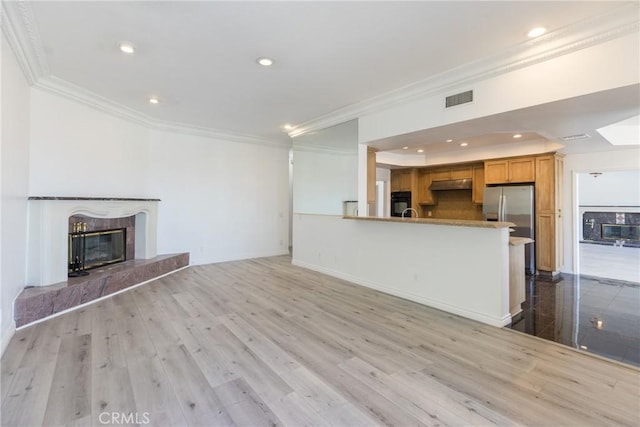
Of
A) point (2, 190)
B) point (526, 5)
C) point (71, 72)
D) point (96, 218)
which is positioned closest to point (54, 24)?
point (71, 72)

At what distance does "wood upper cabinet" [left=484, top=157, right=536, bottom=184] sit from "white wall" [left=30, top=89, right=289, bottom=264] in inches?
184

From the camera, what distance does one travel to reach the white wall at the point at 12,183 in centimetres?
266

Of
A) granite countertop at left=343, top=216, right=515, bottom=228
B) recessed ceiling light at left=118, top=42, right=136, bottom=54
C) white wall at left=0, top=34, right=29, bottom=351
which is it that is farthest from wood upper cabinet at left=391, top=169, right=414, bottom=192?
white wall at left=0, top=34, right=29, bottom=351

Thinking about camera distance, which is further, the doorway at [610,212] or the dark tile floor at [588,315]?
the doorway at [610,212]

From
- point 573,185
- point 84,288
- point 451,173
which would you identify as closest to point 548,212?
point 573,185

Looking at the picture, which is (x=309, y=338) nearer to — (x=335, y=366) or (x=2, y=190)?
(x=335, y=366)

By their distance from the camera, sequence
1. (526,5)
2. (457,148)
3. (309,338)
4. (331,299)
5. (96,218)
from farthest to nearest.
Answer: (457,148), (96,218), (331,299), (309,338), (526,5)

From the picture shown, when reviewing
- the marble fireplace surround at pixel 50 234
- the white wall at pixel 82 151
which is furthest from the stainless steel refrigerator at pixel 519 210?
the marble fireplace surround at pixel 50 234

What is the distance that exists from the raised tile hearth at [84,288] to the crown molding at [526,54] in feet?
14.4

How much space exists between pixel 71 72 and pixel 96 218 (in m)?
2.09

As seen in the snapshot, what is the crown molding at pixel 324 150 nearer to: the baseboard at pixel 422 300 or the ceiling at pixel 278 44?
the ceiling at pixel 278 44

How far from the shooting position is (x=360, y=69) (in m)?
3.48

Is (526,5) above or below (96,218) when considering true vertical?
above

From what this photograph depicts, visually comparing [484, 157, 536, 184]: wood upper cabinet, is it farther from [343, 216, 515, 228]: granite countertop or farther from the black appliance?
[343, 216, 515, 228]: granite countertop
